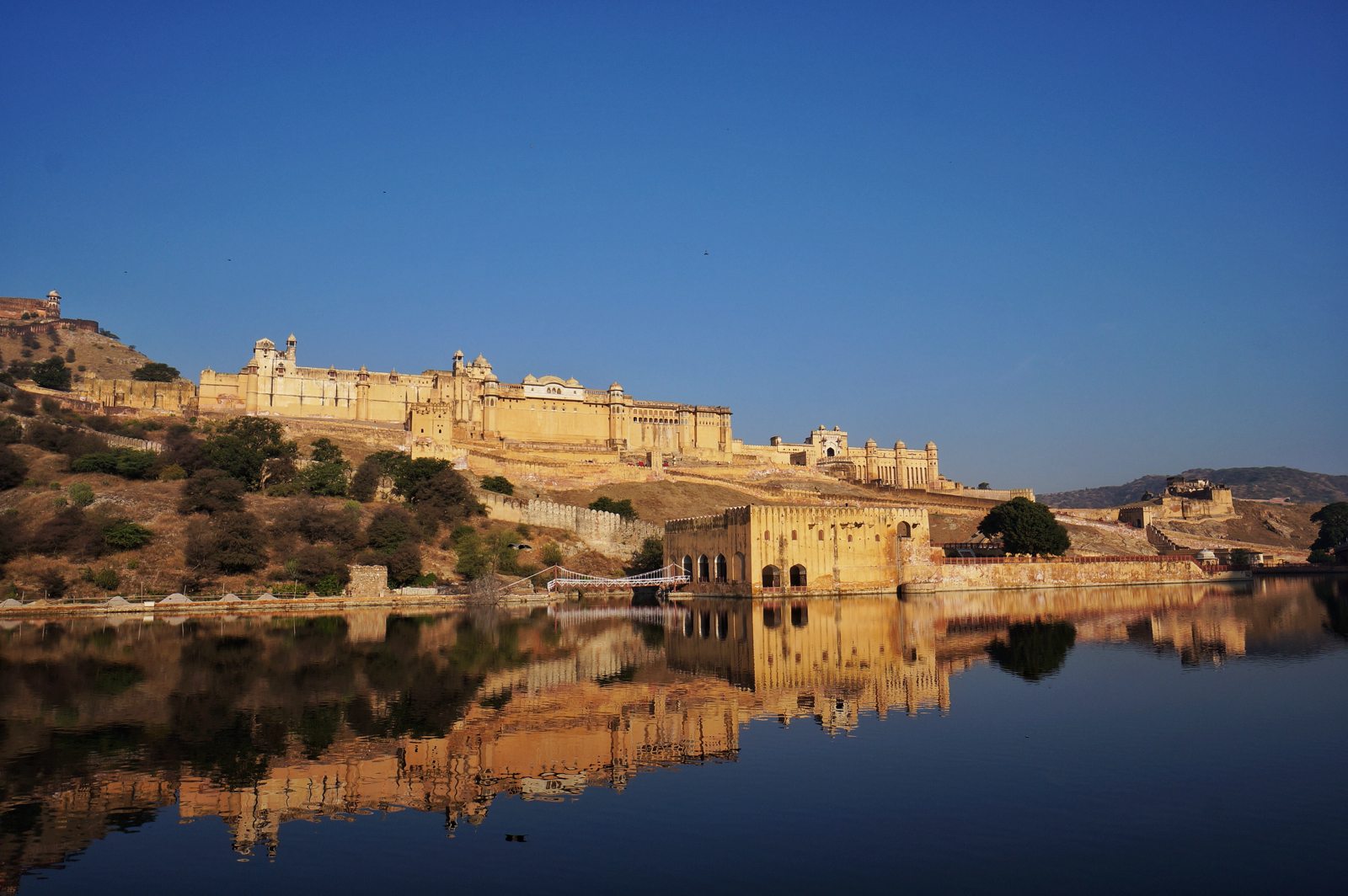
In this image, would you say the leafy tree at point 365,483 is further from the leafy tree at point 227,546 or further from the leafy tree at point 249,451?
the leafy tree at point 227,546

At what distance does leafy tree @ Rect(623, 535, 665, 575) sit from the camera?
148 ft

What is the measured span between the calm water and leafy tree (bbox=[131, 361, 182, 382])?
2556 inches

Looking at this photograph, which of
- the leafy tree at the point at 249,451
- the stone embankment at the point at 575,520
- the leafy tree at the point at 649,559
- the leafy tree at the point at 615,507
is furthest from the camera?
the leafy tree at the point at 615,507

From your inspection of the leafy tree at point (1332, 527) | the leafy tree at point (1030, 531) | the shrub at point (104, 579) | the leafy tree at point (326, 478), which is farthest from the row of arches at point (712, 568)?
the leafy tree at point (1332, 527)

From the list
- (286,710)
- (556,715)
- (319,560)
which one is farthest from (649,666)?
(319,560)

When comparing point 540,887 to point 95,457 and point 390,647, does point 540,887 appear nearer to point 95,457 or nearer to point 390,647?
point 390,647

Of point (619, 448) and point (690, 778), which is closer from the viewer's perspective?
point (690, 778)

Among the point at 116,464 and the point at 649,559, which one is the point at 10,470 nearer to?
the point at 116,464

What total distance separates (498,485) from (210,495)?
1735cm

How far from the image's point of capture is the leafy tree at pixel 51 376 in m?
69.2

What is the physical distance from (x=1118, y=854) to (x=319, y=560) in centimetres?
3173

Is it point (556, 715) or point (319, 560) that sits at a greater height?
point (319, 560)

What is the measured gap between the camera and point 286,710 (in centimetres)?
1311

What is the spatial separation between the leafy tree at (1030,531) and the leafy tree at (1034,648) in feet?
72.9
